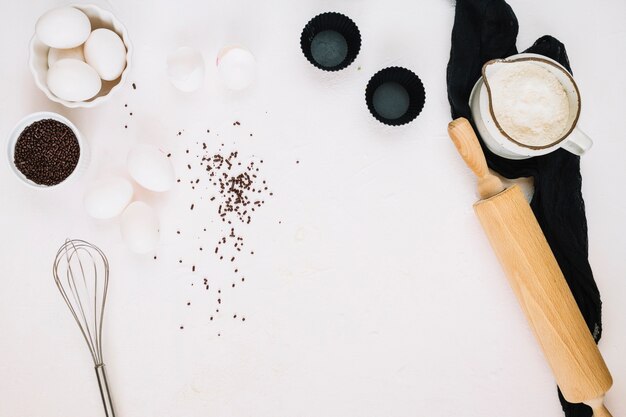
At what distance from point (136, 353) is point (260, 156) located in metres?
0.39

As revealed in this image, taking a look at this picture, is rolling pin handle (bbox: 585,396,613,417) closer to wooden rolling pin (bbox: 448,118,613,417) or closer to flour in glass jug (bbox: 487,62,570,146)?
wooden rolling pin (bbox: 448,118,613,417)

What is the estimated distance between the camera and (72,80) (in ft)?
2.53

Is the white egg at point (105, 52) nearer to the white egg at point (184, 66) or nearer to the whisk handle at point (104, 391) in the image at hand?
the white egg at point (184, 66)

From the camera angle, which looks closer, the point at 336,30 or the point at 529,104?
the point at 529,104

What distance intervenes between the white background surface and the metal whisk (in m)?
0.02

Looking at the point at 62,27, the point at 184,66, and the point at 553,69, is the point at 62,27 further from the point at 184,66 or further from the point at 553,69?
the point at 553,69

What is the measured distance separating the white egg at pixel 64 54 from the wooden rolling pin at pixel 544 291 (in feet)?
1.90

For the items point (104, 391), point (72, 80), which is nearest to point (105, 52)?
point (72, 80)

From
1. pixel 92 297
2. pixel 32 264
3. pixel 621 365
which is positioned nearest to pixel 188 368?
pixel 92 297

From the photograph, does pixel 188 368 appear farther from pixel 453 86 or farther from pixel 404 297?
pixel 453 86

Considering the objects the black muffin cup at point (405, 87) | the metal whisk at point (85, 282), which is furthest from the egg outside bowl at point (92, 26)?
the black muffin cup at point (405, 87)

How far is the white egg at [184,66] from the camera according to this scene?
0.82 meters

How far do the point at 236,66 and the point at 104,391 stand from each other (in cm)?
58

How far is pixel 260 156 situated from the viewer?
2.89ft
